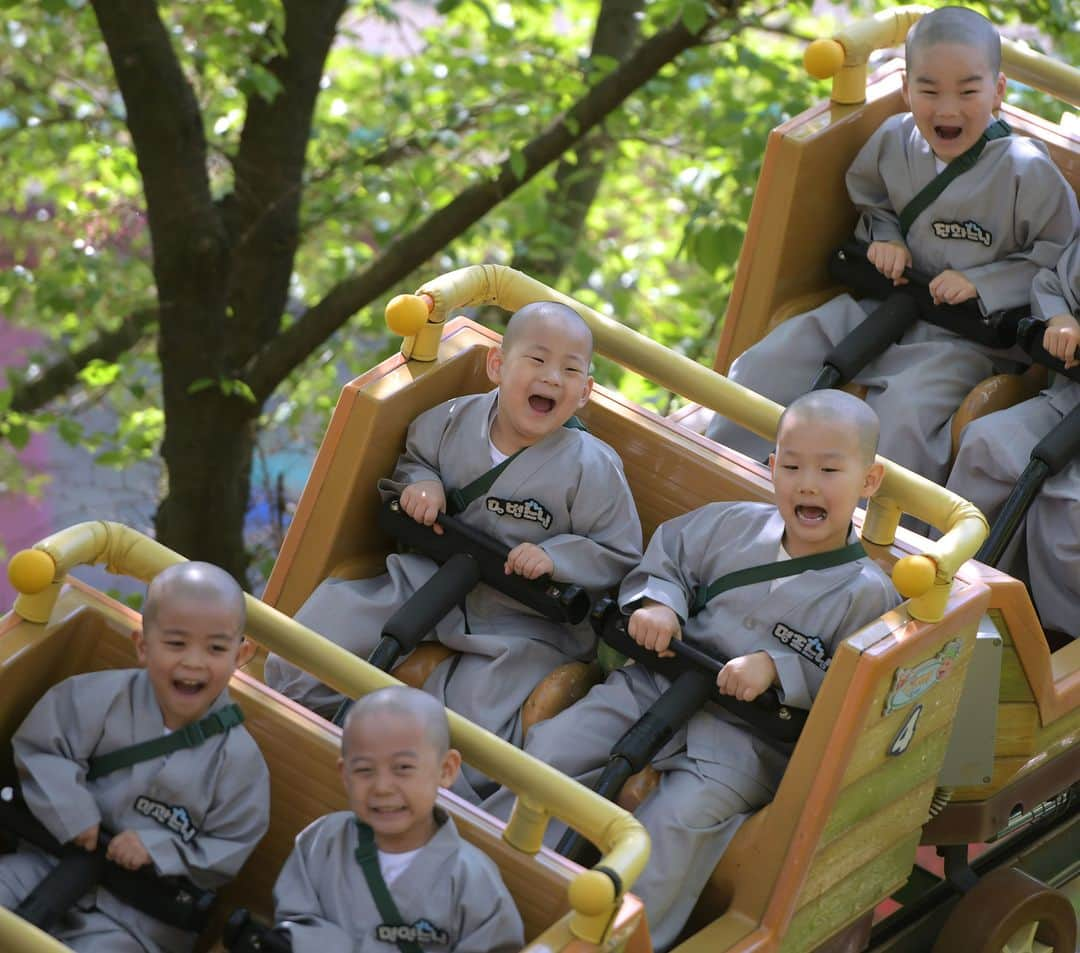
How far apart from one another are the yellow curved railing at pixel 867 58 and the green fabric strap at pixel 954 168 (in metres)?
0.20

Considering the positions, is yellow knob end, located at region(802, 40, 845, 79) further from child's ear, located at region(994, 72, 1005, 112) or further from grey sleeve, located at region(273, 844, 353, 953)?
grey sleeve, located at region(273, 844, 353, 953)

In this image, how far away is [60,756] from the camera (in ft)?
10.3

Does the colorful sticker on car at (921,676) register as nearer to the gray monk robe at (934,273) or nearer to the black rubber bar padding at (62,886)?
the gray monk robe at (934,273)

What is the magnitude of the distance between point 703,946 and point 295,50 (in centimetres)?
344

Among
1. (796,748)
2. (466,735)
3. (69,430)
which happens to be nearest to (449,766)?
(466,735)

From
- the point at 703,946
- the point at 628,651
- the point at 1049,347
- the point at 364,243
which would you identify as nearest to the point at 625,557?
the point at 628,651

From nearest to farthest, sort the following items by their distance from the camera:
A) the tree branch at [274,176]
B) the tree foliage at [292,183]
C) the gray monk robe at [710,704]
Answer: the gray monk robe at [710,704]
the tree foliage at [292,183]
the tree branch at [274,176]

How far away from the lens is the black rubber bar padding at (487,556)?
3.60 metres

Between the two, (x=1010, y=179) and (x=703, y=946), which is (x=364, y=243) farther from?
(x=703, y=946)

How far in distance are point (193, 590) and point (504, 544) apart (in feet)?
2.53

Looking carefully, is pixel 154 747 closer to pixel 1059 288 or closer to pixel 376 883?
pixel 376 883

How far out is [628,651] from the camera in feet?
11.6

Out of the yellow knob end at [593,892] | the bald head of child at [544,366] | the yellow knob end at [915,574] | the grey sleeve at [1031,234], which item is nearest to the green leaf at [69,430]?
the bald head of child at [544,366]

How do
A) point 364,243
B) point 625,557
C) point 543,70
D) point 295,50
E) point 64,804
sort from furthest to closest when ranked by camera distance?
point 364,243, point 543,70, point 295,50, point 625,557, point 64,804
